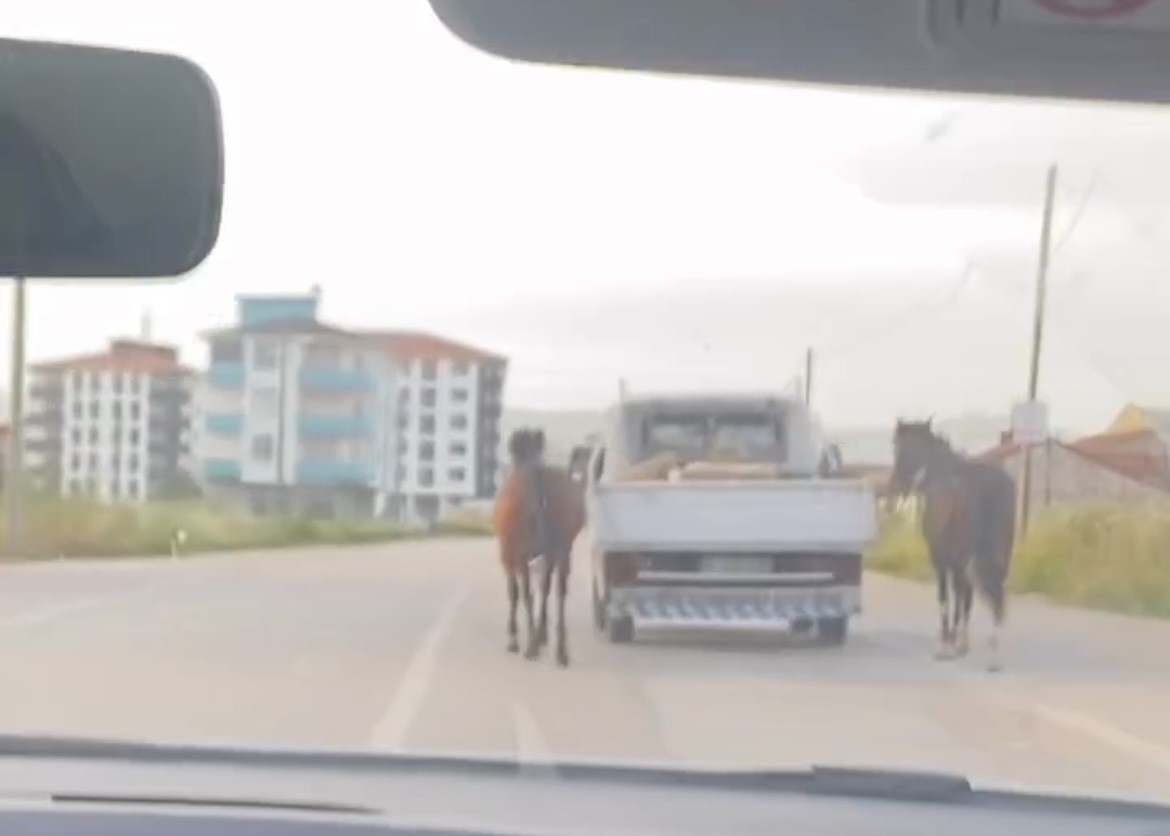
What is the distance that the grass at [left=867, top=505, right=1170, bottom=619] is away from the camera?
162 inches

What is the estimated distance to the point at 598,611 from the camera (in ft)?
14.2

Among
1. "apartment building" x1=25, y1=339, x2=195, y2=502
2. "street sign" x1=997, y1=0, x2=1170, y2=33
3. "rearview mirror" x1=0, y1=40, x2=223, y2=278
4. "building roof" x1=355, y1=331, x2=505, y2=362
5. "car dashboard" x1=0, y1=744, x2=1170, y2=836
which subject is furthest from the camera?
"apartment building" x1=25, y1=339, x2=195, y2=502

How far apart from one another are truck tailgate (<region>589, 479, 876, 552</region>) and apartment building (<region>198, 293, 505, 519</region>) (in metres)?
0.31

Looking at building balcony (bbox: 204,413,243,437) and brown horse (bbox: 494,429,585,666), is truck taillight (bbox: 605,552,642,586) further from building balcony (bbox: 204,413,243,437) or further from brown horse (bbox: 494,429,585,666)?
building balcony (bbox: 204,413,243,437)

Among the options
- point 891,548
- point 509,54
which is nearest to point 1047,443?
point 891,548

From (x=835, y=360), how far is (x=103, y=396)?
134 cm

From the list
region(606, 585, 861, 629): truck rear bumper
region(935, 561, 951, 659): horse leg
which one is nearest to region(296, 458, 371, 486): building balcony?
region(606, 585, 861, 629): truck rear bumper

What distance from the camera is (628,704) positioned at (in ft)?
13.7

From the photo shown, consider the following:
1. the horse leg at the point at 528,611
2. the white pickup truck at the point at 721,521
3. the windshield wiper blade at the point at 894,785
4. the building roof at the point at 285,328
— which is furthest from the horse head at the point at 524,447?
the windshield wiper blade at the point at 894,785

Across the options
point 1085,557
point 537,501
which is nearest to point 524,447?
point 537,501

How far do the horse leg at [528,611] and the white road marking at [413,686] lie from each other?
0.40 ft

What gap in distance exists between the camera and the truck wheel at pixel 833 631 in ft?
14.2

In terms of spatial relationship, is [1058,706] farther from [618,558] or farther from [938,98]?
[938,98]

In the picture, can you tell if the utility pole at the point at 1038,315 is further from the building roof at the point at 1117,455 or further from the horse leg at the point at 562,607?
the horse leg at the point at 562,607
